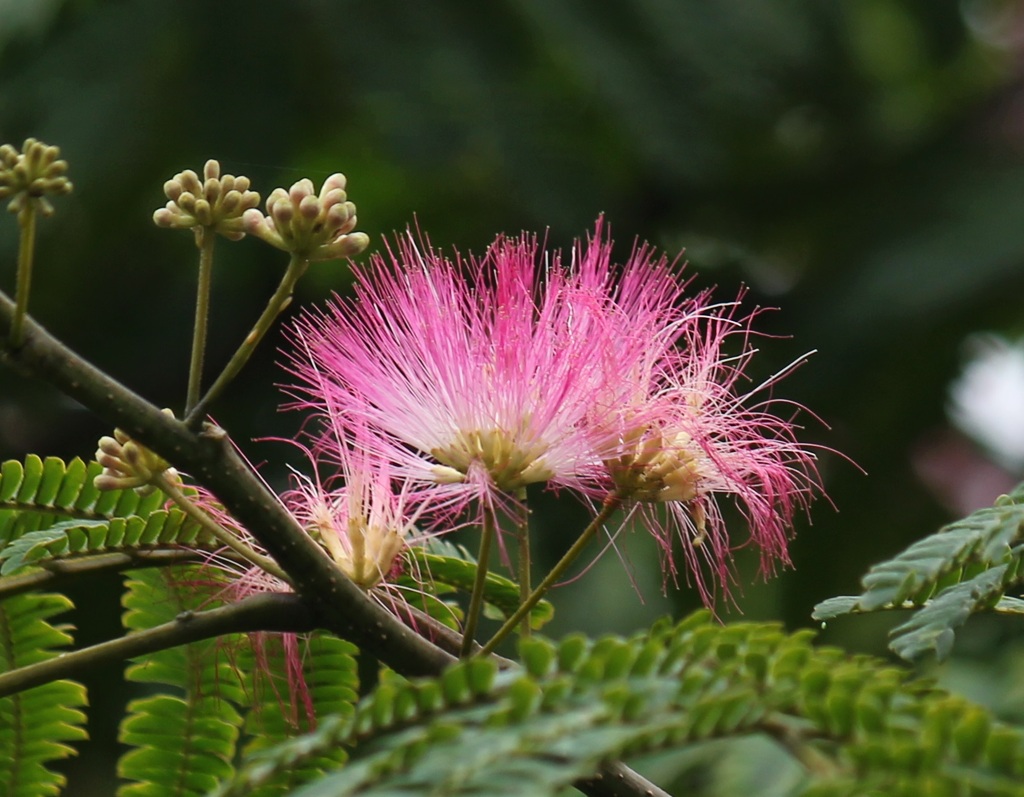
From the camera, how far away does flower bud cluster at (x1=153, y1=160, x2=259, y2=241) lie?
147 cm

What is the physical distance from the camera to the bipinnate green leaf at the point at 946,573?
1.38 m

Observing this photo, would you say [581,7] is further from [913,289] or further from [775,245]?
[775,245]

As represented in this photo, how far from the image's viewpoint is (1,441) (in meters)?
5.05

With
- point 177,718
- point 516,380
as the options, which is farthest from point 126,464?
point 177,718

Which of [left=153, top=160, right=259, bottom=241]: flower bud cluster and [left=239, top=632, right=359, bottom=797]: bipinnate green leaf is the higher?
[left=153, top=160, right=259, bottom=241]: flower bud cluster

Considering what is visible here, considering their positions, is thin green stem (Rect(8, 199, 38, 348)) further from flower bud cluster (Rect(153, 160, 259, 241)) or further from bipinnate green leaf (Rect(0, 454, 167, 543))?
bipinnate green leaf (Rect(0, 454, 167, 543))

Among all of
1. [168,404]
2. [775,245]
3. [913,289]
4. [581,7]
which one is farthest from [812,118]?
[168,404]

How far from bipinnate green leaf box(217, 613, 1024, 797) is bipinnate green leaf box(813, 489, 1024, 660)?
14 centimetres

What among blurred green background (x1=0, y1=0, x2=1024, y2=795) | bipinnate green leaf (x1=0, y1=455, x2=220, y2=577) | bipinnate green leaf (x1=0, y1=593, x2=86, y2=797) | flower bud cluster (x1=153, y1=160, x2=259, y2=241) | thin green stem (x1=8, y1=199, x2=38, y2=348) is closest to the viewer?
thin green stem (x1=8, y1=199, x2=38, y2=348)

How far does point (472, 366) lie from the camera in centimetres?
169

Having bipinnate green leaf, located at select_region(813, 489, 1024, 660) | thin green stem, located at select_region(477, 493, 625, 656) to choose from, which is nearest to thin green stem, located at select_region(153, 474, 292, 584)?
thin green stem, located at select_region(477, 493, 625, 656)

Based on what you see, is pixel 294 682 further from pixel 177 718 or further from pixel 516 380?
pixel 516 380

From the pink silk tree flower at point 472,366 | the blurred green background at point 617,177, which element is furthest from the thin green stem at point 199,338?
the blurred green background at point 617,177

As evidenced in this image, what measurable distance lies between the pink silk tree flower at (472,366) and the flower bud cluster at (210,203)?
0.20 meters
